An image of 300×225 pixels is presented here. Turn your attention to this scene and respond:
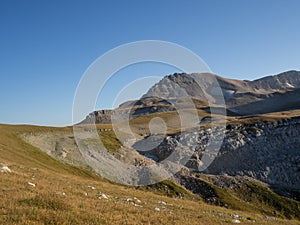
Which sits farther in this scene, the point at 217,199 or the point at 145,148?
the point at 145,148

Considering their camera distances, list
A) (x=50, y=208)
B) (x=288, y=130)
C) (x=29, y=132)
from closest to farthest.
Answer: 1. (x=50, y=208)
2. (x=29, y=132)
3. (x=288, y=130)

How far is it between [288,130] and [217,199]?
2219 inches

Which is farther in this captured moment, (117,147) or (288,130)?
(288,130)

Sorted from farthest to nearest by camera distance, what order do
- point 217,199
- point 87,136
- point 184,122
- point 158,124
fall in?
point 184,122 < point 158,124 < point 87,136 < point 217,199

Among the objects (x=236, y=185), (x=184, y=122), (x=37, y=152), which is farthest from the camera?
(x=184, y=122)

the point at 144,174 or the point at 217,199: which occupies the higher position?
the point at 144,174

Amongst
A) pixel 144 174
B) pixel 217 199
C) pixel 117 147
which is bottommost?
pixel 217 199

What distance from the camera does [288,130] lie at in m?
96.8

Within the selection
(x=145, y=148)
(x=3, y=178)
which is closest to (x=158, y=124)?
(x=145, y=148)

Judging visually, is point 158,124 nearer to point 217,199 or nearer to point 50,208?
point 217,199

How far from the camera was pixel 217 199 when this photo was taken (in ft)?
174

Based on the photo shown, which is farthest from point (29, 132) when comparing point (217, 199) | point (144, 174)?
point (217, 199)

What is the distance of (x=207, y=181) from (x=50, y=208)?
162 feet

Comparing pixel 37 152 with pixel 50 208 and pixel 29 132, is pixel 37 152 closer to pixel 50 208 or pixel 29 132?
pixel 29 132
